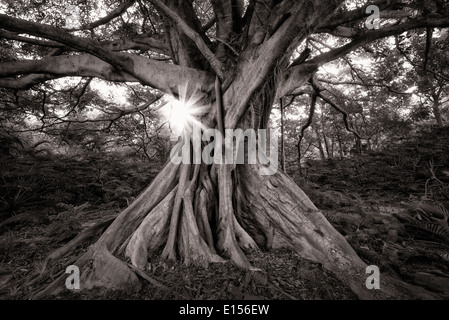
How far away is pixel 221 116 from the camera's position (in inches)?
109

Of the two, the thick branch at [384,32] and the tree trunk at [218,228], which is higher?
the thick branch at [384,32]

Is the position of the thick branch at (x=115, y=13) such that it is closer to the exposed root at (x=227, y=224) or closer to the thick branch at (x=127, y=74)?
the thick branch at (x=127, y=74)

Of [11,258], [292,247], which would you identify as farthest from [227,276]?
[11,258]

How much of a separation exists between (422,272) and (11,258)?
14.5ft

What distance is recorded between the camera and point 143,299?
5.47 feet

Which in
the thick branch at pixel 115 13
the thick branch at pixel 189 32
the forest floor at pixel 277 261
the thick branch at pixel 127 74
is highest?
the thick branch at pixel 115 13

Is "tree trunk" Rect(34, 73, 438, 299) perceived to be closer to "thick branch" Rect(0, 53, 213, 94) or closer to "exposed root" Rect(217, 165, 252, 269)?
"exposed root" Rect(217, 165, 252, 269)

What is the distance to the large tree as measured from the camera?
2.09 meters

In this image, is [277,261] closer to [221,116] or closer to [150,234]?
[150,234]

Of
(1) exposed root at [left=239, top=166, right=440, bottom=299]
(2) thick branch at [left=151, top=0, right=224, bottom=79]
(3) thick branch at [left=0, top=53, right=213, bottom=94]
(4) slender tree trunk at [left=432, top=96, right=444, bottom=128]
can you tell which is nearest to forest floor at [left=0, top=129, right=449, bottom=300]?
(1) exposed root at [left=239, top=166, right=440, bottom=299]

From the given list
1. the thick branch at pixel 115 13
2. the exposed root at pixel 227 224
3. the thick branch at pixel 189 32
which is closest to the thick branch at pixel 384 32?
the thick branch at pixel 189 32

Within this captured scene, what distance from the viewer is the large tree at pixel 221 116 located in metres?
2.09

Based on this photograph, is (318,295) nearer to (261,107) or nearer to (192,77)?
(261,107)

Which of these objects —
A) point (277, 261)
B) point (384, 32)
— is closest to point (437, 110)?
point (384, 32)
